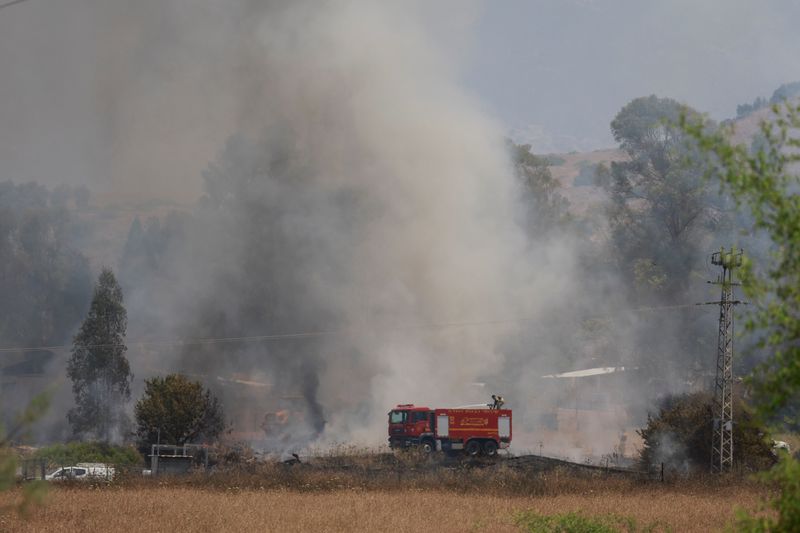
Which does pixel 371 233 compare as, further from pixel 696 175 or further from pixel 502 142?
pixel 696 175

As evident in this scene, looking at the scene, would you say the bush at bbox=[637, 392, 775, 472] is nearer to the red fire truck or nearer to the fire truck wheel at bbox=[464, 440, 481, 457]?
the red fire truck

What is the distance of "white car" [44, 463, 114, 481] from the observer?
32594 mm

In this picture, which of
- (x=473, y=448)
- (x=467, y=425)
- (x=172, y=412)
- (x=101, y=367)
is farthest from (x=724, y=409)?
(x=101, y=367)

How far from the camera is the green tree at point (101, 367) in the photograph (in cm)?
5756

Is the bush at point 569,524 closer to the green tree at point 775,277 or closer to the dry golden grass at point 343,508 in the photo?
the dry golden grass at point 343,508

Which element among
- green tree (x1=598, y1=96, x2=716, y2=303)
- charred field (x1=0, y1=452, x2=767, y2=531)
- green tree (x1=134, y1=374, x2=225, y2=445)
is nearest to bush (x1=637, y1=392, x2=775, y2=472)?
charred field (x1=0, y1=452, x2=767, y2=531)

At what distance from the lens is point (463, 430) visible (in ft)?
140

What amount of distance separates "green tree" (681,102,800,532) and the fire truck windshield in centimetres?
3473

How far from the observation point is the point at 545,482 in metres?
31.2

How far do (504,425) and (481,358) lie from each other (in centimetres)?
1486

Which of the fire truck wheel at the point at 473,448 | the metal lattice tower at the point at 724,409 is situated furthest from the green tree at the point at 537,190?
the metal lattice tower at the point at 724,409

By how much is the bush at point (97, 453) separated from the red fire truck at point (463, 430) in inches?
509

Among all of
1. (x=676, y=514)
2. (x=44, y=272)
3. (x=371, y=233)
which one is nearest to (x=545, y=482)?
(x=676, y=514)

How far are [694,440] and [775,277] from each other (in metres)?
31.9
